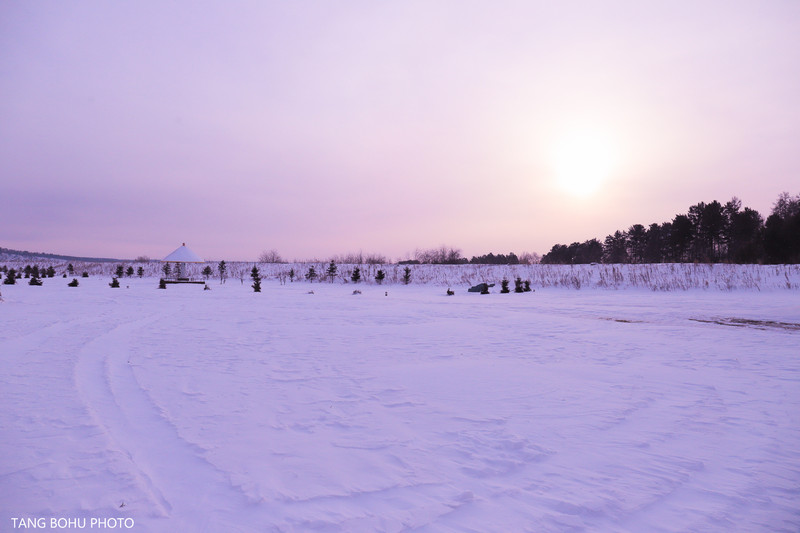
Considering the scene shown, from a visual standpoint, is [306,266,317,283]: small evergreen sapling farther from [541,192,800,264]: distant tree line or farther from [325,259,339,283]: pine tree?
[541,192,800,264]: distant tree line

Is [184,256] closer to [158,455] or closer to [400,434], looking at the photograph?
[158,455]

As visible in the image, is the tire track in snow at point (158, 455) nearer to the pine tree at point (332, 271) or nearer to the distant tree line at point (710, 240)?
the pine tree at point (332, 271)

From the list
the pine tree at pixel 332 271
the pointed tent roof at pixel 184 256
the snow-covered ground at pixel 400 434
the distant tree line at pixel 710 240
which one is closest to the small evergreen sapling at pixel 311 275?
the pine tree at pixel 332 271

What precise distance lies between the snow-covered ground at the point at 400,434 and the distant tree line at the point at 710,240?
37.5 meters

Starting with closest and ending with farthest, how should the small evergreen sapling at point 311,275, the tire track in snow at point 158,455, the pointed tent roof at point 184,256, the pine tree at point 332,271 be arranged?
1. the tire track in snow at point 158,455
2. the pointed tent roof at point 184,256
3. the pine tree at point 332,271
4. the small evergreen sapling at point 311,275

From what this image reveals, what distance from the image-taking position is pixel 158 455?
10.7 ft

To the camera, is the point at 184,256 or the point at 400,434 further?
the point at 184,256

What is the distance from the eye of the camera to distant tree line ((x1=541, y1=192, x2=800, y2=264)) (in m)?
35.2

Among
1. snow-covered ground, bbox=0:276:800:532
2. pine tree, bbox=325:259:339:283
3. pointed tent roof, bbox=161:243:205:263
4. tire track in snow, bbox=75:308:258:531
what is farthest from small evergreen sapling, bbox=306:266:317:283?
tire track in snow, bbox=75:308:258:531

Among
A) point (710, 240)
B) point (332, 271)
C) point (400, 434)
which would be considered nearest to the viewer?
point (400, 434)

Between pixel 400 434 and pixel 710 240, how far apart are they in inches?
2293

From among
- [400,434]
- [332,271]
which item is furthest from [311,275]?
[400,434]

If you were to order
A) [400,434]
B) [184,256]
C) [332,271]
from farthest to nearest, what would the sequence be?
[332,271] < [184,256] < [400,434]

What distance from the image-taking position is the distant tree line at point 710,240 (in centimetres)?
3519
